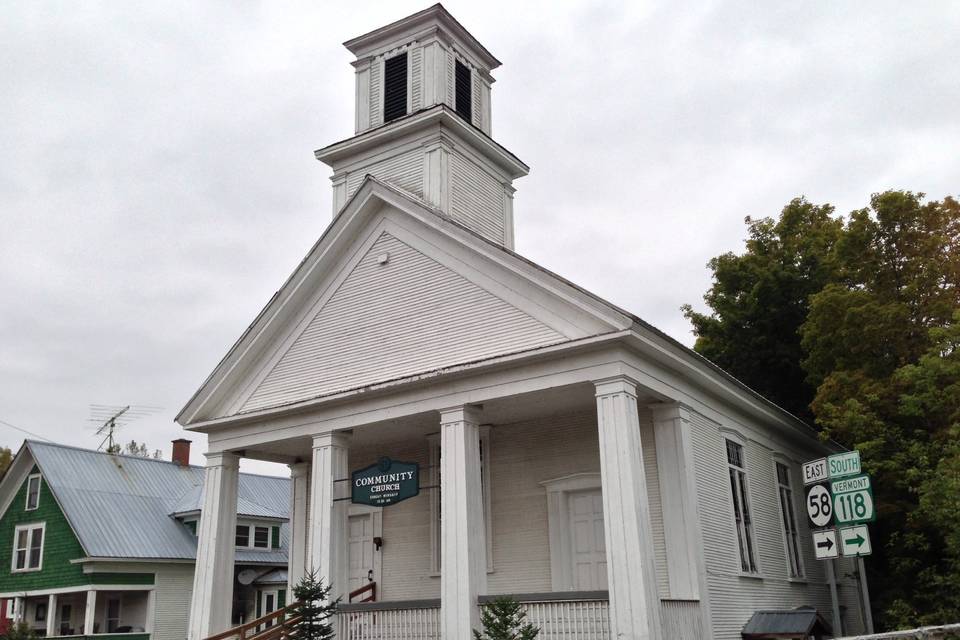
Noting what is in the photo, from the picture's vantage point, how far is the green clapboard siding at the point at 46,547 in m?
29.9

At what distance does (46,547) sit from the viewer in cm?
3083

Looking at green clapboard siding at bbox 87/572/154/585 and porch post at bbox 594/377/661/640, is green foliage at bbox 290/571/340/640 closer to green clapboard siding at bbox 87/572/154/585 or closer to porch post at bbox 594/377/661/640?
porch post at bbox 594/377/661/640

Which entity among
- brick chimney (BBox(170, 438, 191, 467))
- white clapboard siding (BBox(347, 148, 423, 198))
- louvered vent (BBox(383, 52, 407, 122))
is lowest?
brick chimney (BBox(170, 438, 191, 467))

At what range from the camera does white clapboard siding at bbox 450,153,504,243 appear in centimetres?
1927

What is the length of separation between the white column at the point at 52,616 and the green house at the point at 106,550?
4 centimetres

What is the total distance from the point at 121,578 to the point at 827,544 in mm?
25710

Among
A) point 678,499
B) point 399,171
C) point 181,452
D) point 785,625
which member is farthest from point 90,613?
point 785,625

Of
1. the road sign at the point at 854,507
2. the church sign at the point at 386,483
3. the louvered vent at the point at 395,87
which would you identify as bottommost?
the road sign at the point at 854,507

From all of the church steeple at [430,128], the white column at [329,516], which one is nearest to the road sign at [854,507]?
the white column at [329,516]

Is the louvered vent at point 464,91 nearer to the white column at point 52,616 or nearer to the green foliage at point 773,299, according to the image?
the green foliage at point 773,299

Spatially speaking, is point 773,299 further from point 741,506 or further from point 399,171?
point 399,171

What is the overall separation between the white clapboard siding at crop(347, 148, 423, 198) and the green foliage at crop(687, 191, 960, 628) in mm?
9368

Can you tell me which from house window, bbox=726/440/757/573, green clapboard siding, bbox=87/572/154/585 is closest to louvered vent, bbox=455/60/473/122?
house window, bbox=726/440/757/573

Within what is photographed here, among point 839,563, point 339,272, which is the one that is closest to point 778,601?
point 839,563
